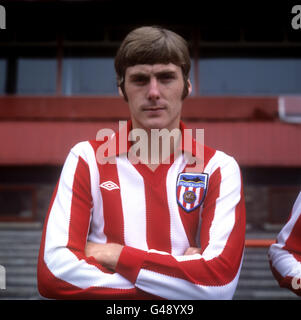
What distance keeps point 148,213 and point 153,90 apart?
0.57 m

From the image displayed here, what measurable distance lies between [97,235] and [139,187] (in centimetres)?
30

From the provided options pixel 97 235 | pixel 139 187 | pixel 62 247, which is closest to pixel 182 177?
pixel 139 187

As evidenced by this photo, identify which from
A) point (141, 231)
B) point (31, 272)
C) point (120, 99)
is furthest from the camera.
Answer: point (120, 99)

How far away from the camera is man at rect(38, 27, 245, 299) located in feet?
4.98

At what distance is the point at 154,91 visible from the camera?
1555mm

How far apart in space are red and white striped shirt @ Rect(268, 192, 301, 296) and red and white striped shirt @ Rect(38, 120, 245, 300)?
300 millimetres

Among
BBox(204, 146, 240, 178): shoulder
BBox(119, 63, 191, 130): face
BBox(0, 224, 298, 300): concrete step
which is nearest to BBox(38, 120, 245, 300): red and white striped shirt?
BBox(204, 146, 240, 178): shoulder

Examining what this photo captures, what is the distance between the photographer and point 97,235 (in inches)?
66.5

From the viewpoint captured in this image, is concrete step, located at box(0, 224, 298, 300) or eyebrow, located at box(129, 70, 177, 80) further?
concrete step, located at box(0, 224, 298, 300)

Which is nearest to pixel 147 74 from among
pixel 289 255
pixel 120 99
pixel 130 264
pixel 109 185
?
pixel 109 185

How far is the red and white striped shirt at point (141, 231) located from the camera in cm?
151

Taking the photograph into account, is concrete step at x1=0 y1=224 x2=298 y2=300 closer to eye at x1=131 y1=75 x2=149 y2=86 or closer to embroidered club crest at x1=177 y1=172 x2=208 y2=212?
embroidered club crest at x1=177 y1=172 x2=208 y2=212

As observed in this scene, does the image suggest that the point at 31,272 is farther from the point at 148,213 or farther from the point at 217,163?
the point at 217,163

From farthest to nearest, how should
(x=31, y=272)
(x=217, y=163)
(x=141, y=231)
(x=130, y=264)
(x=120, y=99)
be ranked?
(x=120, y=99) < (x=31, y=272) < (x=217, y=163) < (x=141, y=231) < (x=130, y=264)
